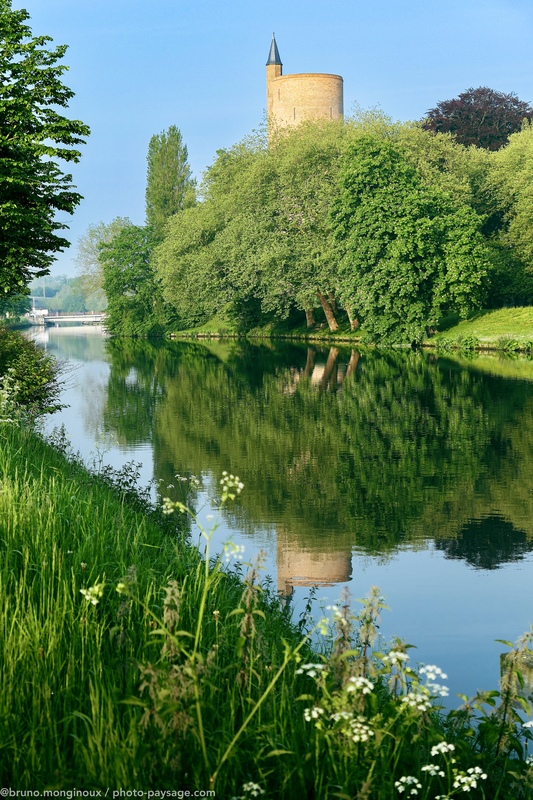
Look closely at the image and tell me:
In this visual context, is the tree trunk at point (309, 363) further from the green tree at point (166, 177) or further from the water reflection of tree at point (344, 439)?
the green tree at point (166, 177)

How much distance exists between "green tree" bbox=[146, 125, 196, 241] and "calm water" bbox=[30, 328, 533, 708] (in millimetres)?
56229

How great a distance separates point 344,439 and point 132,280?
2580 inches

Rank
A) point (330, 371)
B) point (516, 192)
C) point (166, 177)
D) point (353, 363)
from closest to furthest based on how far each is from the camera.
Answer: point (330, 371)
point (353, 363)
point (516, 192)
point (166, 177)

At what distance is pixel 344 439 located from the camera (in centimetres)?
1977

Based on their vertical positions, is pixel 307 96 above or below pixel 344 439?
above

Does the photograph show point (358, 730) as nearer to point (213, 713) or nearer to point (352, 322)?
point (213, 713)

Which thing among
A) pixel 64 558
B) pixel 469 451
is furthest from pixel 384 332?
pixel 64 558

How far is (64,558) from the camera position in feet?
22.3

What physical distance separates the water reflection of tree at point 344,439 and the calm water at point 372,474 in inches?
2.1

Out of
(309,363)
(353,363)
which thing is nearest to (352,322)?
(309,363)

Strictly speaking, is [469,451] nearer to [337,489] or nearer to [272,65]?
[337,489]

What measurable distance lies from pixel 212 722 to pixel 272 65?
271ft

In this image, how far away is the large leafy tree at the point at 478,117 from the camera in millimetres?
74250

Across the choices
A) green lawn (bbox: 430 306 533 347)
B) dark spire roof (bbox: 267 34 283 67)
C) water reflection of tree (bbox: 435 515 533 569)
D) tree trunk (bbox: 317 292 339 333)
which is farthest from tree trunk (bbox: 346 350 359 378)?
dark spire roof (bbox: 267 34 283 67)
